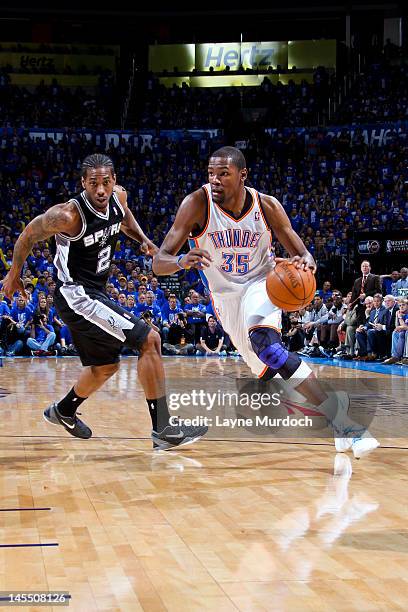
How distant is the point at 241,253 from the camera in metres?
5.16

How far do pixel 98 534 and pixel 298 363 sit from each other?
1.93m

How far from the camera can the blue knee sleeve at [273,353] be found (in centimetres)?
466

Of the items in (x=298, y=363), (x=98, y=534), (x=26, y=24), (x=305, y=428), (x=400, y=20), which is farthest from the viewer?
(x=26, y=24)

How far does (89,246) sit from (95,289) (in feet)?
0.96

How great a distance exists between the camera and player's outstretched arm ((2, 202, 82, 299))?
4.98m

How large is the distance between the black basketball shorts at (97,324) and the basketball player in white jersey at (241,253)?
407mm

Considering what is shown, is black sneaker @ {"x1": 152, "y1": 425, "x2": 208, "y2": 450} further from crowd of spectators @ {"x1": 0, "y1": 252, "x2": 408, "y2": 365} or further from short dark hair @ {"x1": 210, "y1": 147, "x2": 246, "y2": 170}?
crowd of spectators @ {"x1": 0, "y1": 252, "x2": 408, "y2": 365}

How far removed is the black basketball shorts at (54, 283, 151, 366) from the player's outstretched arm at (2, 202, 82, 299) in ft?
1.10

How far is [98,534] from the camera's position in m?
3.17

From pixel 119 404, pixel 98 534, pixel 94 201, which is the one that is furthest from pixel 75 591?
pixel 119 404

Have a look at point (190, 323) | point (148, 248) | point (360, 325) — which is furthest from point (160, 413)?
point (190, 323)

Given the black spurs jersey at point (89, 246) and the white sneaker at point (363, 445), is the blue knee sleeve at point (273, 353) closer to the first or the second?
the white sneaker at point (363, 445)

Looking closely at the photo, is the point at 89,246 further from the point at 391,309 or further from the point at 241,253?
the point at 391,309

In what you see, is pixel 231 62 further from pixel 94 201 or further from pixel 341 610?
pixel 341 610
